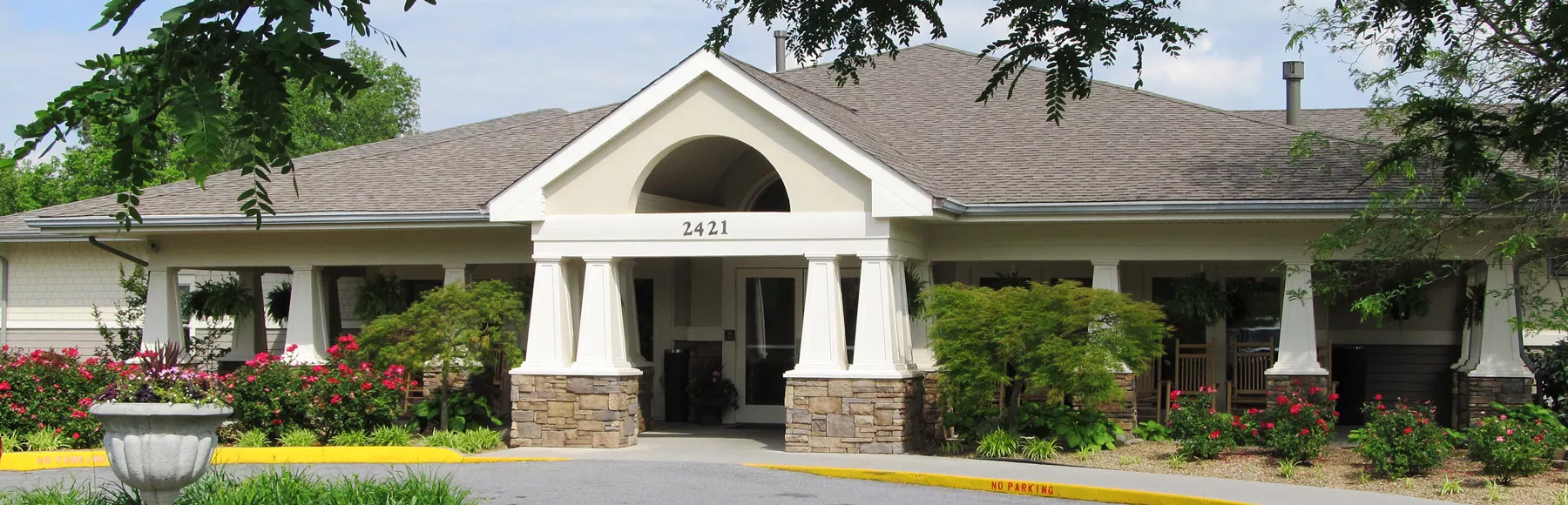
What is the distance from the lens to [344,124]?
54.7m

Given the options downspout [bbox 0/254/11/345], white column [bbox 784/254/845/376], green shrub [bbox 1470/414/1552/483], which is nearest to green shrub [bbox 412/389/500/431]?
white column [bbox 784/254/845/376]

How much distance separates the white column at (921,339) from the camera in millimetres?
17422

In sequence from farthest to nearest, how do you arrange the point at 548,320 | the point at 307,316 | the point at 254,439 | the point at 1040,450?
1. the point at 307,316
2. the point at 254,439
3. the point at 548,320
4. the point at 1040,450

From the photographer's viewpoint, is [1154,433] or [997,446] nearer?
[997,446]

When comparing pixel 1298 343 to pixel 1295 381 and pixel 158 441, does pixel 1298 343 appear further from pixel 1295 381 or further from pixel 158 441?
pixel 158 441

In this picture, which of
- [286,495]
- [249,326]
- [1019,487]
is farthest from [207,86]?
[249,326]

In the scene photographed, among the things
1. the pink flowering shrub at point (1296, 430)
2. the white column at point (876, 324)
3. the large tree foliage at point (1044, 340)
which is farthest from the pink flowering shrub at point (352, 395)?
the pink flowering shrub at point (1296, 430)

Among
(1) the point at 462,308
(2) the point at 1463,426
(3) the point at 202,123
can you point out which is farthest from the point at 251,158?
(2) the point at 1463,426

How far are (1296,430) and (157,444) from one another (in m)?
10.1

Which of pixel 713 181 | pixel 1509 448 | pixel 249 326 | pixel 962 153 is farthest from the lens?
pixel 249 326

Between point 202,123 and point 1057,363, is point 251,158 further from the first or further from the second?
point 1057,363

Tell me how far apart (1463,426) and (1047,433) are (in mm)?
4570

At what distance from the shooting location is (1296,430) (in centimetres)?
1452

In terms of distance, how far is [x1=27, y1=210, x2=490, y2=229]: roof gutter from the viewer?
1767 cm
